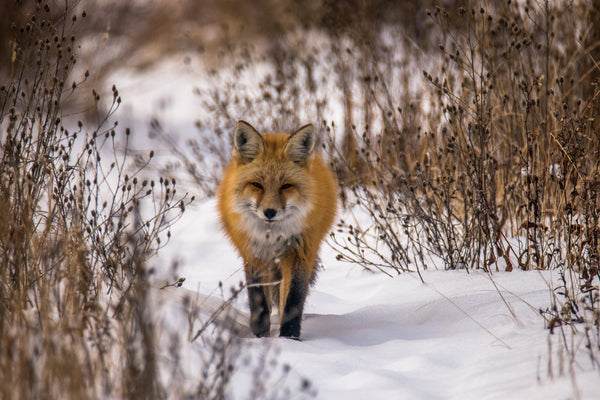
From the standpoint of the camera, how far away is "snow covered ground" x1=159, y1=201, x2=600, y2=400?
256 cm

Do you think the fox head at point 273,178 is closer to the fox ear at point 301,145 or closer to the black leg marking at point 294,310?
the fox ear at point 301,145

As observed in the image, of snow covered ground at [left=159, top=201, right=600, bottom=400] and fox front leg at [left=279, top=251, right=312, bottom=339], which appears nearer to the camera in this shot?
snow covered ground at [left=159, top=201, right=600, bottom=400]

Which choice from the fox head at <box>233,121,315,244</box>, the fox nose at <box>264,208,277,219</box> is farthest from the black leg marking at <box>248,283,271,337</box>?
the fox nose at <box>264,208,277,219</box>

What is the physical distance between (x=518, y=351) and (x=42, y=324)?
84.6 inches

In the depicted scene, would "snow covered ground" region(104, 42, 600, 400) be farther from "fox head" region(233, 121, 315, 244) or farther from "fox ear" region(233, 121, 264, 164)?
"fox ear" region(233, 121, 264, 164)

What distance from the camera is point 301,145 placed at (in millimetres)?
3883

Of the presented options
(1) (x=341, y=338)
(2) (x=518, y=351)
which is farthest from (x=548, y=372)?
(1) (x=341, y=338)

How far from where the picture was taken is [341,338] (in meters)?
3.63

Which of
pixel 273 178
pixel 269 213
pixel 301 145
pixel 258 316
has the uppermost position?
pixel 301 145

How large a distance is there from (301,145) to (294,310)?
1.05 metres

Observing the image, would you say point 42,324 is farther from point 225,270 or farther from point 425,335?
point 225,270

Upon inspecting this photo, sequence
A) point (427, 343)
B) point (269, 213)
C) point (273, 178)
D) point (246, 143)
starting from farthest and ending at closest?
point (246, 143) → point (273, 178) → point (269, 213) → point (427, 343)

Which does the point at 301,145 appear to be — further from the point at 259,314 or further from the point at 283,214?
the point at 259,314

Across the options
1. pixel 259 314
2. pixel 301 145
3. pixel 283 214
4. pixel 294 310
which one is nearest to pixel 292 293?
pixel 294 310
